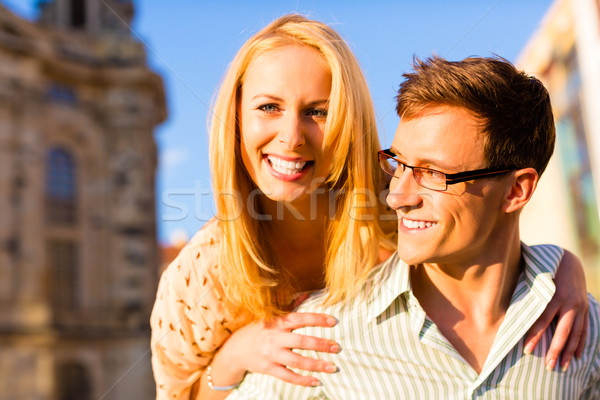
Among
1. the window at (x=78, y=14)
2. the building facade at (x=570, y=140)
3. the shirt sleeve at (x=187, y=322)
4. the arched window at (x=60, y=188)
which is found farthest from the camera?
the window at (x=78, y=14)

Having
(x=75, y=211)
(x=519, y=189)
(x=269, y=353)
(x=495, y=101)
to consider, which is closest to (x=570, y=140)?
(x=75, y=211)

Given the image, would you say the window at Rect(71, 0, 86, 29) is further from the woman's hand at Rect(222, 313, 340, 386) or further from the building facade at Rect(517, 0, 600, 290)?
the woman's hand at Rect(222, 313, 340, 386)

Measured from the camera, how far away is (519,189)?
2.78 metres

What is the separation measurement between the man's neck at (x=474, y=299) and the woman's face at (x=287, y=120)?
88 centimetres

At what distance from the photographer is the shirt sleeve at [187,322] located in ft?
11.5

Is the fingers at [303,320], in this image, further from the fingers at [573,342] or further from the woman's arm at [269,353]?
the fingers at [573,342]

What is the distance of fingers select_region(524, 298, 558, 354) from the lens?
279 cm

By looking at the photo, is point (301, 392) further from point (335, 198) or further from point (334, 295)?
point (335, 198)

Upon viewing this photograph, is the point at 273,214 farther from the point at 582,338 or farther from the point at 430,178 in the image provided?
the point at 582,338

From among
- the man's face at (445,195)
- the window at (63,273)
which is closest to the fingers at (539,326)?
the man's face at (445,195)

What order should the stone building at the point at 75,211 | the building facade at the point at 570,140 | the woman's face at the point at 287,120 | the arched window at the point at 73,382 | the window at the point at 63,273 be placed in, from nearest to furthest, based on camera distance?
the woman's face at the point at 287,120, the stone building at the point at 75,211, the arched window at the point at 73,382, the window at the point at 63,273, the building facade at the point at 570,140

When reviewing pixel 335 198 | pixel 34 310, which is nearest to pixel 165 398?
pixel 335 198

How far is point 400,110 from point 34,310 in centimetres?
1894

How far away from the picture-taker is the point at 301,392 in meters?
2.93
